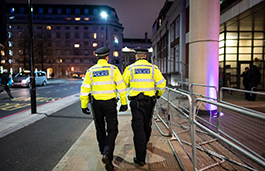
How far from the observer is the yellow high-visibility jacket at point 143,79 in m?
3.39

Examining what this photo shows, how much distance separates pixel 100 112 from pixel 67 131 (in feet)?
8.76

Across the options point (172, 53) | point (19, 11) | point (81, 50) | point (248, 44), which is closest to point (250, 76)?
point (248, 44)

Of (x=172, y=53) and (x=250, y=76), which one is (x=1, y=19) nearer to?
(x=172, y=53)

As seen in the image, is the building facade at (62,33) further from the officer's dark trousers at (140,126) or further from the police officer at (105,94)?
the officer's dark trousers at (140,126)

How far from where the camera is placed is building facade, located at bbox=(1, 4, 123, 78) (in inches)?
2506

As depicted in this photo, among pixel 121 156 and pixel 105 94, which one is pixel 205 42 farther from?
pixel 121 156

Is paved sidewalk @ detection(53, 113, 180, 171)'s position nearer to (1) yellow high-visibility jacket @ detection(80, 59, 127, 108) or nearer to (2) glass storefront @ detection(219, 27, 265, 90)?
(1) yellow high-visibility jacket @ detection(80, 59, 127, 108)

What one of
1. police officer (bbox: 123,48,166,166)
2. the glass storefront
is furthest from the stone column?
the glass storefront

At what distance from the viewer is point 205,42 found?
6.97 m

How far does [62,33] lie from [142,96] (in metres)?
69.7

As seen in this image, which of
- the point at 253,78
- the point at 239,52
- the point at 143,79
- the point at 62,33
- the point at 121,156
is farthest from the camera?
the point at 62,33

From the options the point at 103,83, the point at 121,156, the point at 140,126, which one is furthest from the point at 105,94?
the point at 121,156

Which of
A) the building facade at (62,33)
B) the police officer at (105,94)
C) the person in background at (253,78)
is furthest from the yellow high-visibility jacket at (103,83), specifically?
the building facade at (62,33)

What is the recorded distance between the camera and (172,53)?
24984mm
